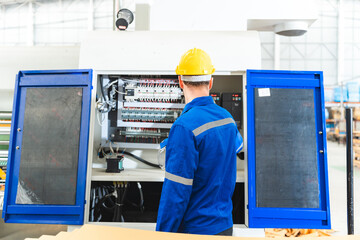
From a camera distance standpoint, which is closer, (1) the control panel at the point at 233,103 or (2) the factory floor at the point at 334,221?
(1) the control panel at the point at 233,103

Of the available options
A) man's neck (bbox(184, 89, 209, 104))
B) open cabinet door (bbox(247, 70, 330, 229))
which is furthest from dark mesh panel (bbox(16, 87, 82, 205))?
open cabinet door (bbox(247, 70, 330, 229))

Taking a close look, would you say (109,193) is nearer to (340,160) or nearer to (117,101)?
(117,101)

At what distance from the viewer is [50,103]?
1935 mm

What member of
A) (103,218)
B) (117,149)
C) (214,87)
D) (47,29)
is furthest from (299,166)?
(47,29)

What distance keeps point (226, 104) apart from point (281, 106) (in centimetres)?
47

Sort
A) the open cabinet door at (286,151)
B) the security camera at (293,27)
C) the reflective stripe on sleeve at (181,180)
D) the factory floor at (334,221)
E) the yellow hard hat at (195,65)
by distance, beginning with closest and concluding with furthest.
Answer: the reflective stripe on sleeve at (181,180), the yellow hard hat at (195,65), the open cabinet door at (286,151), the security camera at (293,27), the factory floor at (334,221)

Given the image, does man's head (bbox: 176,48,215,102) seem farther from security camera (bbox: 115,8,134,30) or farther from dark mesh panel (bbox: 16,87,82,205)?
security camera (bbox: 115,8,134,30)

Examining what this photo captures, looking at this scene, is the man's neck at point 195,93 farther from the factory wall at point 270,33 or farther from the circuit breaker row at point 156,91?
the factory wall at point 270,33

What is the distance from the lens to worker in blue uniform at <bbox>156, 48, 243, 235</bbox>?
103 centimetres

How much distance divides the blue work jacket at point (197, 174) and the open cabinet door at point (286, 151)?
82cm

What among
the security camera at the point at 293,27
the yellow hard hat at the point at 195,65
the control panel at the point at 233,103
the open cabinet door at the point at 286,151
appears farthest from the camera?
the security camera at the point at 293,27

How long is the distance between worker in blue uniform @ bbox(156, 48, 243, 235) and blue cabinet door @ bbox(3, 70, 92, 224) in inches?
41.3

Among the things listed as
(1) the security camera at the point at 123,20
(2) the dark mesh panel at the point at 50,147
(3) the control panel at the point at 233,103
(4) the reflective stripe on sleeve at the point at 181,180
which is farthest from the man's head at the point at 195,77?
(1) the security camera at the point at 123,20

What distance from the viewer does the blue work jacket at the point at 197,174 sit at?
1.03 metres
